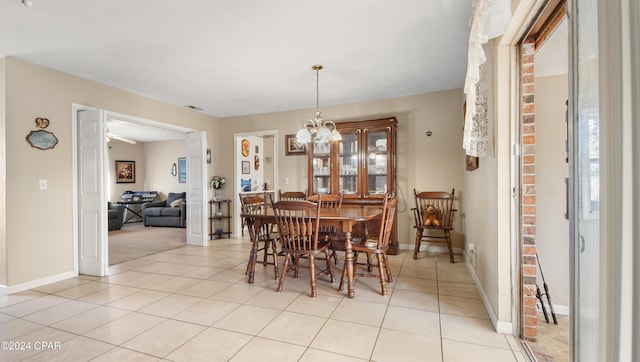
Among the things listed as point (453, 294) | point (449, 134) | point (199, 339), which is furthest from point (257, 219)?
point (449, 134)

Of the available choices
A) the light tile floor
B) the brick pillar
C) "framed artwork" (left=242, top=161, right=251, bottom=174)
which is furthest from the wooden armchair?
"framed artwork" (left=242, top=161, right=251, bottom=174)

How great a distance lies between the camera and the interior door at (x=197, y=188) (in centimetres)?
525

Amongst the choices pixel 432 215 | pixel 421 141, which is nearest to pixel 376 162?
pixel 421 141

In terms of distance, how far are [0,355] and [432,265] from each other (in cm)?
404

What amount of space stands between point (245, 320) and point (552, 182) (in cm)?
301

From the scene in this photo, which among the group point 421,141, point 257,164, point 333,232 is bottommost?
point 333,232

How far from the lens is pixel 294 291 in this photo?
2.99 metres

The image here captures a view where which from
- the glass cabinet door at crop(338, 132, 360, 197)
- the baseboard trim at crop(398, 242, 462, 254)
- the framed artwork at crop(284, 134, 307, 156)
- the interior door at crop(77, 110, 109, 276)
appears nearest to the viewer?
the interior door at crop(77, 110, 109, 276)

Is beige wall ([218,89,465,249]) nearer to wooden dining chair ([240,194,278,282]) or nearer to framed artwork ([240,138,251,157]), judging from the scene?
wooden dining chair ([240,194,278,282])

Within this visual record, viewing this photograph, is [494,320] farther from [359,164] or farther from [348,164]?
[348,164]

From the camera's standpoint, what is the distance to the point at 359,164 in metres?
4.62

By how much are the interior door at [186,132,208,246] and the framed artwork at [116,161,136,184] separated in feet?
15.9

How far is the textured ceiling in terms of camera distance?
2.30 metres

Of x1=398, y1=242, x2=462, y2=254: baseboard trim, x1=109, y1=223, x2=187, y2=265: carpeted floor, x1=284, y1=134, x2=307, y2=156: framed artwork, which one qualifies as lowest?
x1=109, y1=223, x2=187, y2=265: carpeted floor
